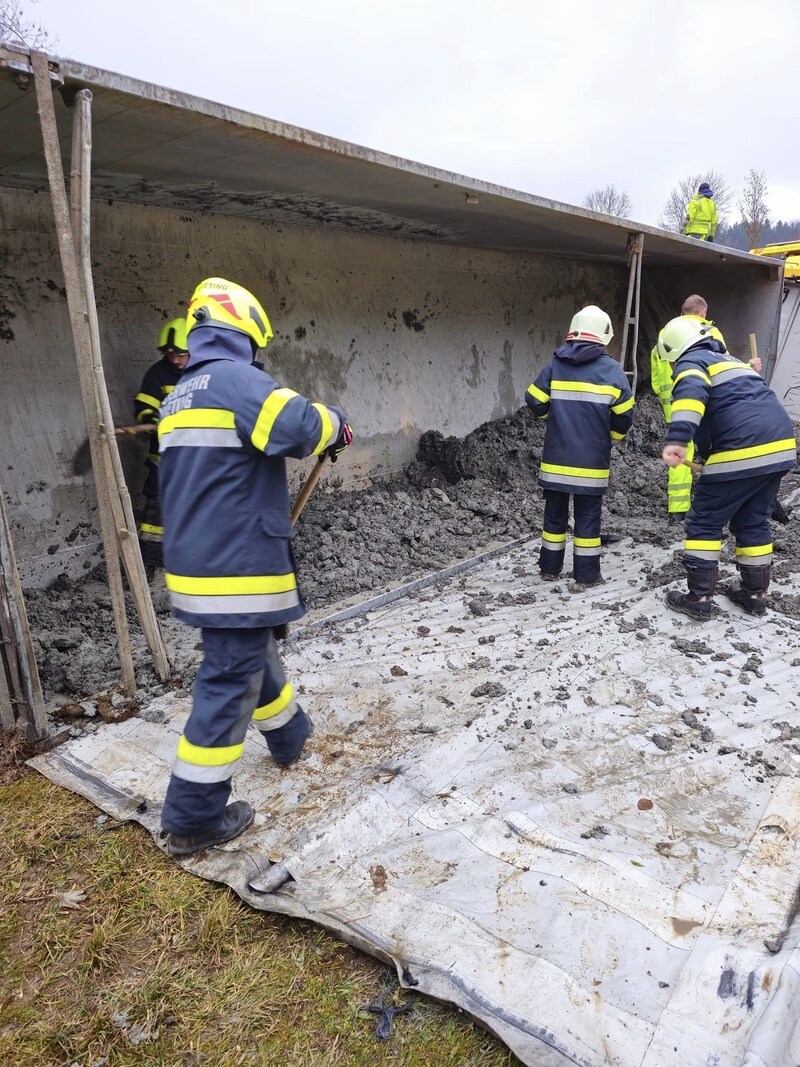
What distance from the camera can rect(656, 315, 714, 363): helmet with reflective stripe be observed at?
4.19 m

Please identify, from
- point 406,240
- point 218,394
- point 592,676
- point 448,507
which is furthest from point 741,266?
point 218,394

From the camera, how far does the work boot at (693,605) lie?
4102mm

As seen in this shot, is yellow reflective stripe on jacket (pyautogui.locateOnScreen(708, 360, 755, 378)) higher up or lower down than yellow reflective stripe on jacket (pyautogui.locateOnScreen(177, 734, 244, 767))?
higher up

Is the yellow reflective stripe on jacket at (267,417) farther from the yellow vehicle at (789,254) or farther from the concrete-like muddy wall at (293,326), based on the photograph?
the yellow vehicle at (789,254)

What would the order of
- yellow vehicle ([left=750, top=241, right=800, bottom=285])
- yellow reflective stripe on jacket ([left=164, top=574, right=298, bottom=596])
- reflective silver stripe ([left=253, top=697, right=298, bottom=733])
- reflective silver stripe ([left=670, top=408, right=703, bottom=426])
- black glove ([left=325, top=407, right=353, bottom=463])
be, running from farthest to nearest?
1. yellow vehicle ([left=750, top=241, right=800, bottom=285])
2. reflective silver stripe ([left=670, top=408, right=703, bottom=426])
3. reflective silver stripe ([left=253, top=697, right=298, bottom=733])
4. black glove ([left=325, top=407, right=353, bottom=463])
5. yellow reflective stripe on jacket ([left=164, top=574, right=298, bottom=596])

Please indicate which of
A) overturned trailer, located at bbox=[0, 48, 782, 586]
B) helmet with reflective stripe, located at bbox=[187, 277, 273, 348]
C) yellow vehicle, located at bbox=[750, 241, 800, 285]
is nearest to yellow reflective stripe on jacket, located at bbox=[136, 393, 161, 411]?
overturned trailer, located at bbox=[0, 48, 782, 586]

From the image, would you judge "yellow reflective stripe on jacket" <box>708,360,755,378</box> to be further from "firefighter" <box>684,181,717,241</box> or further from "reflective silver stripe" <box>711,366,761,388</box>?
"firefighter" <box>684,181,717,241</box>

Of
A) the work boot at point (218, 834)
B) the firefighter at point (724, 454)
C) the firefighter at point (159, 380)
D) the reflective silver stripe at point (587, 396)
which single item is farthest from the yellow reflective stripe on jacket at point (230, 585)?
the reflective silver stripe at point (587, 396)

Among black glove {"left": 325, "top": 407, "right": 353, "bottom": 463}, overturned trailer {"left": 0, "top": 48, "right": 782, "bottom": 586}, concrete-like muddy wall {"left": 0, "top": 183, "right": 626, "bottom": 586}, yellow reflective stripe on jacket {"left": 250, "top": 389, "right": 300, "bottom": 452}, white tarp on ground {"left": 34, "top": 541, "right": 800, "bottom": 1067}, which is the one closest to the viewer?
white tarp on ground {"left": 34, "top": 541, "right": 800, "bottom": 1067}

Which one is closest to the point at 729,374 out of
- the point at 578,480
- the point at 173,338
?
the point at 578,480

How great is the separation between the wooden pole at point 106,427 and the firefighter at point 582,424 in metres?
2.63

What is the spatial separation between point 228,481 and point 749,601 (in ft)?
10.9

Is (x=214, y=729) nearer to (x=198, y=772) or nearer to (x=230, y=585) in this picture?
(x=198, y=772)

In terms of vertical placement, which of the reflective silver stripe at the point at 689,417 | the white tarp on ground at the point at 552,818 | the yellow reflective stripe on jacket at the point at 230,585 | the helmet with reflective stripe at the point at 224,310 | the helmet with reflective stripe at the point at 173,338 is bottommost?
the white tarp on ground at the point at 552,818
